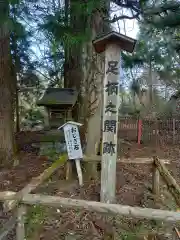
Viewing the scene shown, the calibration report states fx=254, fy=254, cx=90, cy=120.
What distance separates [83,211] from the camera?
3818 mm

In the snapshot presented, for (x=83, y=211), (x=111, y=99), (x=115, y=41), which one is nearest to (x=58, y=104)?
(x=111, y=99)

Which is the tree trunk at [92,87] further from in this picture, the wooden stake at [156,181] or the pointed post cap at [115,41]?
the wooden stake at [156,181]

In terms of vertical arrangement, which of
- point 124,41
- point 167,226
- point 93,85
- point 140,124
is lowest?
point 167,226

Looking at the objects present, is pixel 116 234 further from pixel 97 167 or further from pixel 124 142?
pixel 124 142

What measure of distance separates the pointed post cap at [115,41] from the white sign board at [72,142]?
5.07ft

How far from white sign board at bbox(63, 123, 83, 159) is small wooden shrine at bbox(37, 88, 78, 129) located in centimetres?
114

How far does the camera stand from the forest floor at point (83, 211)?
11.1ft

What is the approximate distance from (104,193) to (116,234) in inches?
25.8

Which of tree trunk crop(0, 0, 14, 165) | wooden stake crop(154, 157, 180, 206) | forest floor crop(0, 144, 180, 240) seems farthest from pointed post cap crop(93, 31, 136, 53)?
tree trunk crop(0, 0, 14, 165)

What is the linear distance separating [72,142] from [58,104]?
4.60 ft

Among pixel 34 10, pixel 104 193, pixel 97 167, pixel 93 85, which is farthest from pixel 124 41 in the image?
pixel 97 167

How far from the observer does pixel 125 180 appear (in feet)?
16.8

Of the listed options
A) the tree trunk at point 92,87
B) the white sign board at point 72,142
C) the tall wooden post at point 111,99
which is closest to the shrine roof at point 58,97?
the tree trunk at point 92,87

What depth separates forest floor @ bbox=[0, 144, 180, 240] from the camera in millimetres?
3385
